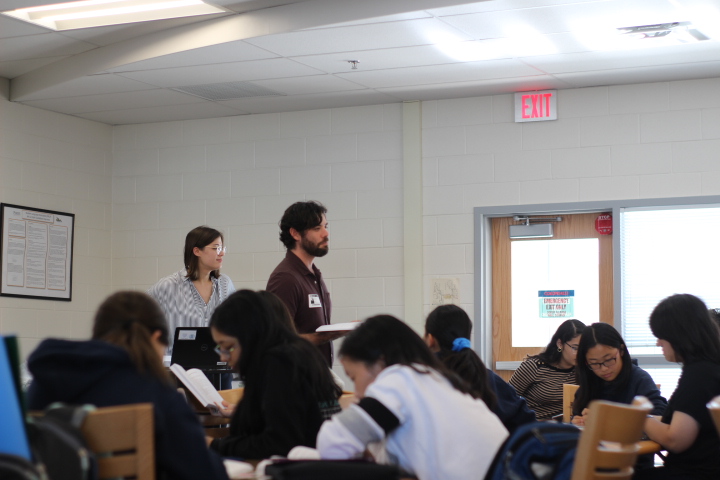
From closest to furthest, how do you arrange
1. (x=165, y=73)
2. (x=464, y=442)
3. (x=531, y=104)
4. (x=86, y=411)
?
(x=86, y=411)
(x=464, y=442)
(x=165, y=73)
(x=531, y=104)

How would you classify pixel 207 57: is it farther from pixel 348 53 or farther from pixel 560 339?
pixel 560 339

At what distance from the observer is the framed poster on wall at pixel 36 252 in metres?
6.32

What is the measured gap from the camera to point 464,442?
2268mm

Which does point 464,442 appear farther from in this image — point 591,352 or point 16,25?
point 16,25

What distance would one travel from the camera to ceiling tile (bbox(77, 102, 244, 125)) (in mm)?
6695

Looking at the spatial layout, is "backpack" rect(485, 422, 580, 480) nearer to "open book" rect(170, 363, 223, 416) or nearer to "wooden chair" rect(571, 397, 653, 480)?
"wooden chair" rect(571, 397, 653, 480)

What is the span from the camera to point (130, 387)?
1994mm

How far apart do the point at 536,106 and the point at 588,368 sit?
274 cm

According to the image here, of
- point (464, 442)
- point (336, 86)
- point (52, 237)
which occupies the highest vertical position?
→ point (336, 86)

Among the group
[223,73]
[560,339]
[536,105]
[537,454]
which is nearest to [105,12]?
[223,73]

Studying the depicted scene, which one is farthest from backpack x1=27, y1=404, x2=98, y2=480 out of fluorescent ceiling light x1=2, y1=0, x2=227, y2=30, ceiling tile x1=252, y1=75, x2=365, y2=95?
ceiling tile x1=252, y1=75, x2=365, y2=95

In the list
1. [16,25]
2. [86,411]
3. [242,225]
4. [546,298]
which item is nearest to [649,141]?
[546,298]

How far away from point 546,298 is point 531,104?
1.33 m

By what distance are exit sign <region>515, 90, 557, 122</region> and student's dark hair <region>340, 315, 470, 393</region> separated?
397cm
